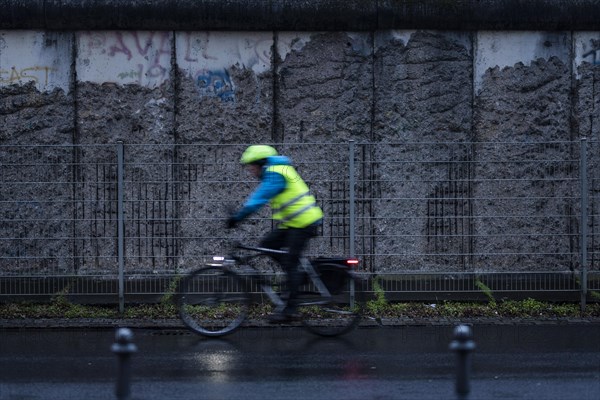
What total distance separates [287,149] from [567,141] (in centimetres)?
331

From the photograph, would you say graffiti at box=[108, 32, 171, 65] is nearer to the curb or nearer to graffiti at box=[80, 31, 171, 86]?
graffiti at box=[80, 31, 171, 86]

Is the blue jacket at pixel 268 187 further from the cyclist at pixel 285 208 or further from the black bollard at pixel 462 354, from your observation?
the black bollard at pixel 462 354

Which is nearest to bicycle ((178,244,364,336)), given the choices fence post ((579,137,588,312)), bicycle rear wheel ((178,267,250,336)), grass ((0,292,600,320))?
bicycle rear wheel ((178,267,250,336))

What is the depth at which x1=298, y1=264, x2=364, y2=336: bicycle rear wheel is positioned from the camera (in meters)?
9.69

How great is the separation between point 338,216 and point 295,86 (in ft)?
6.32

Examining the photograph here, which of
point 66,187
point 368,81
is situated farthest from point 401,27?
point 66,187

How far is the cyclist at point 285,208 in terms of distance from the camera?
937 centimetres

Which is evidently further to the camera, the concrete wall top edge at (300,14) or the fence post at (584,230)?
the concrete wall top edge at (300,14)

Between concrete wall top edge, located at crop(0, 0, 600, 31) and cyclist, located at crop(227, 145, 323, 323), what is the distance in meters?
3.09

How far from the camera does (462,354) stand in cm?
615

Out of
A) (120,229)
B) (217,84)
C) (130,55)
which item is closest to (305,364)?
(120,229)

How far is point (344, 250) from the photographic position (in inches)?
444

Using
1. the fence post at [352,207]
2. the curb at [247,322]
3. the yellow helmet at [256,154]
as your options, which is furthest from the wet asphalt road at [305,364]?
the yellow helmet at [256,154]

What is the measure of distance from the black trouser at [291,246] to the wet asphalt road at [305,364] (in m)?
0.57
